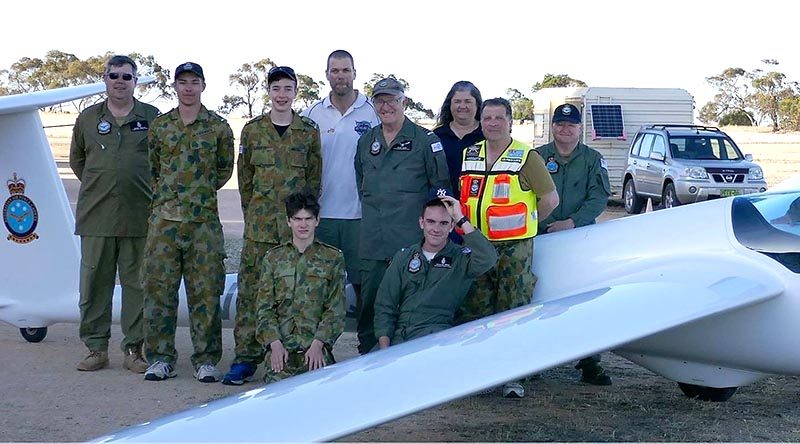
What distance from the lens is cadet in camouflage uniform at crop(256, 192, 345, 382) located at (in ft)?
19.3

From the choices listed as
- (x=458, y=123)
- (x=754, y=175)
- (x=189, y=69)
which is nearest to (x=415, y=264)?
(x=458, y=123)

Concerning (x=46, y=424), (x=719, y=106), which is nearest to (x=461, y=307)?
(x=46, y=424)

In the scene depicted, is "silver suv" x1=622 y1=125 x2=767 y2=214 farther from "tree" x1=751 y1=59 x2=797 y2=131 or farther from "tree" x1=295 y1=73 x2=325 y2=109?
"tree" x1=751 y1=59 x2=797 y2=131

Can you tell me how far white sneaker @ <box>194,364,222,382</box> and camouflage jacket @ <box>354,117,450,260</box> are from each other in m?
1.47

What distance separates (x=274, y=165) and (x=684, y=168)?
14565mm

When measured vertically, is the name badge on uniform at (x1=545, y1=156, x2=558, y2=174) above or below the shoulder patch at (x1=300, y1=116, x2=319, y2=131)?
below

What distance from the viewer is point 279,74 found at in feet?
20.4

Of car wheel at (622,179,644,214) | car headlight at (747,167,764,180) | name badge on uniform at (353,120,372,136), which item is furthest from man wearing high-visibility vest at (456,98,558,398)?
car wheel at (622,179,644,214)

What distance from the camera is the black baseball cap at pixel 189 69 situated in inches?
248

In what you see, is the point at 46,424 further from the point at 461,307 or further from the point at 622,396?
the point at 622,396

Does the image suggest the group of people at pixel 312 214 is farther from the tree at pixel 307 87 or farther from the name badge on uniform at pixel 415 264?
the tree at pixel 307 87

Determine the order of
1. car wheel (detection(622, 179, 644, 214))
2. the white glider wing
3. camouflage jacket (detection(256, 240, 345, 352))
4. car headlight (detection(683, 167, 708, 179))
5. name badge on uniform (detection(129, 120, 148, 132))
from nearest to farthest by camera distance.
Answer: the white glider wing → camouflage jacket (detection(256, 240, 345, 352)) → name badge on uniform (detection(129, 120, 148, 132)) → car headlight (detection(683, 167, 708, 179)) → car wheel (detection(622, 179, 644, 214))

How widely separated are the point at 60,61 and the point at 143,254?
68.4m

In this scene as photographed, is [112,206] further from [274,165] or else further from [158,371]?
[274,165]
